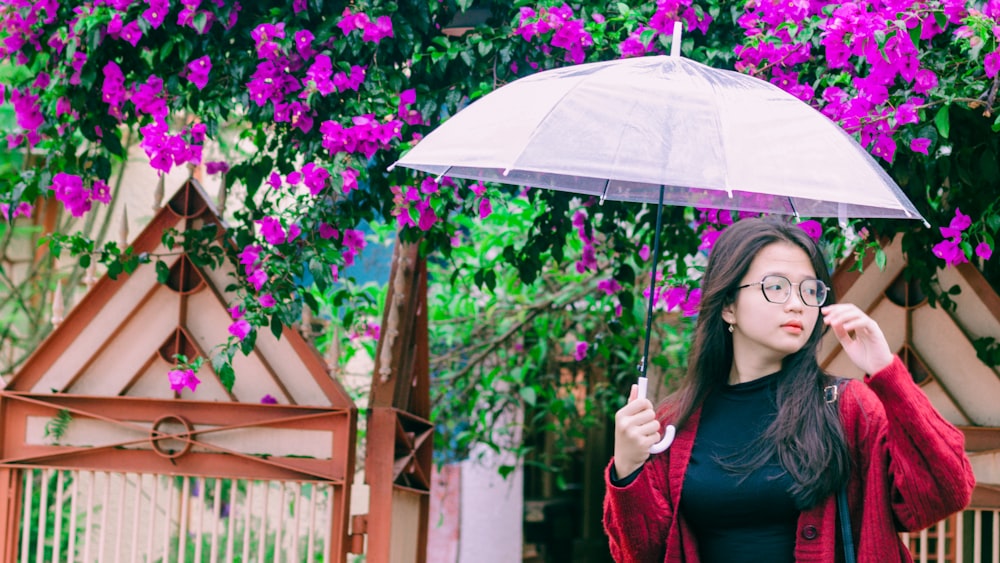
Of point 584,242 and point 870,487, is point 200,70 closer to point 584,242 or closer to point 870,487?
point 584,242

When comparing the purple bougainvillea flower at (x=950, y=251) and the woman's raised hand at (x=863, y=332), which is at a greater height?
the purple bougainvillea flower at (x=950, y=251)

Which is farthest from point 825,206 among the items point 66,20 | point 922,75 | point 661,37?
point 66,20

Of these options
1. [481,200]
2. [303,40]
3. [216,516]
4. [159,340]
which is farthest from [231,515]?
[303,40]

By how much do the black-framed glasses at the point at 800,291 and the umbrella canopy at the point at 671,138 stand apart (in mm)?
177

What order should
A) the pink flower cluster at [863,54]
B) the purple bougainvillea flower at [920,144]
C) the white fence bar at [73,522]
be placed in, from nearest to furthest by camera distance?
1. the pink flower cluster at [863,54]
2. the purple bougainvillea flower at [920,144]
3. the white fence bar at [73,522]

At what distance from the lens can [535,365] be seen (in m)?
5.63

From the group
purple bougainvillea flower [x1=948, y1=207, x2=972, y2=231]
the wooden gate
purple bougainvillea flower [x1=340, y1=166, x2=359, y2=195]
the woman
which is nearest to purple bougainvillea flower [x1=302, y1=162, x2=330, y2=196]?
purple bougainvillea flower [x1=340, y1=166, x2=359, y2=195]

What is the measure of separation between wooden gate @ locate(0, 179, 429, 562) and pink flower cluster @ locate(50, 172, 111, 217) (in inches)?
8.2

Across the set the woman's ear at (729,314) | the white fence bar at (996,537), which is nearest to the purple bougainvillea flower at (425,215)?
the woman's ear at (729,314)

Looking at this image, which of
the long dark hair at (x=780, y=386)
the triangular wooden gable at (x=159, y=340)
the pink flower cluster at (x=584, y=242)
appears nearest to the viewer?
the long dark hair at (x=780, y=386)

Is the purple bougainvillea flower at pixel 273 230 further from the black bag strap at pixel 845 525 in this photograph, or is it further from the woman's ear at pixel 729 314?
the black bag strap at pixel 845 525

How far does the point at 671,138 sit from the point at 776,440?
0.64 metres

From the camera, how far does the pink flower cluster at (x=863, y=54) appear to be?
111 inches

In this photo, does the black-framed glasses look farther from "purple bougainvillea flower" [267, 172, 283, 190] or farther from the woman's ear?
"purple bougainvillea flower" [267, 172, 283, 190]
